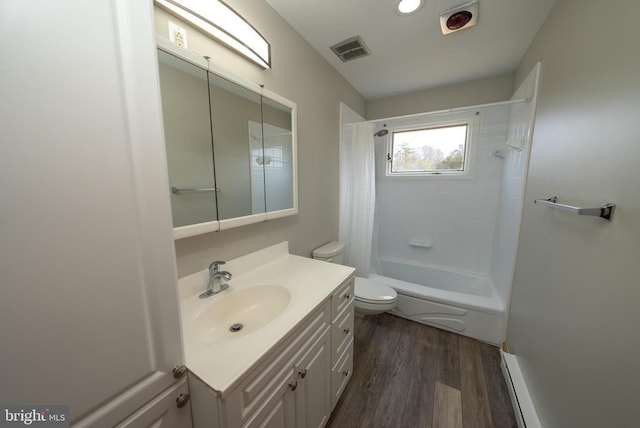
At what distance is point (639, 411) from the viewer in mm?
604

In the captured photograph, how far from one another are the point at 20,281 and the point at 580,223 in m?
1.71

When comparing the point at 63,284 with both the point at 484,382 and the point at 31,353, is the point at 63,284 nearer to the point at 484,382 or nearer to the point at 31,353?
the point at 31,353

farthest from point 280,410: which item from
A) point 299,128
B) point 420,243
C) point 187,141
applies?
point 420,243

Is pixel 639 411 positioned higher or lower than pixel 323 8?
lower

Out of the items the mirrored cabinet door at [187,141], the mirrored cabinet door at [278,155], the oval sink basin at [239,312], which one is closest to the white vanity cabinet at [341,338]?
the oval sink basin at [239,312]

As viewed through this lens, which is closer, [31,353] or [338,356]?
[31,353]

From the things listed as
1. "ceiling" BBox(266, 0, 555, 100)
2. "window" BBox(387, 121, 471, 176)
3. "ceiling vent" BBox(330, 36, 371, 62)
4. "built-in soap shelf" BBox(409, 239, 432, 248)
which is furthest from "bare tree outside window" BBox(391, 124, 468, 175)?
"ceiling vent" BBox(330, 36, 371, 62)

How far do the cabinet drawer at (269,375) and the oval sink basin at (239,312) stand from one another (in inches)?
6.8

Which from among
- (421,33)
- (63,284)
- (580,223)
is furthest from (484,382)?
(421,33)

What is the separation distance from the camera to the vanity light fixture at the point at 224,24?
2.92 ft

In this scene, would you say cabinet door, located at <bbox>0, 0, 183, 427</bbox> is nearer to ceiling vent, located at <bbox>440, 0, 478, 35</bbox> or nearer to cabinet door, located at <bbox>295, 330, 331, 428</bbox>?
cabinet door, located at <bbox>295, 330, 331, 428</bbox>

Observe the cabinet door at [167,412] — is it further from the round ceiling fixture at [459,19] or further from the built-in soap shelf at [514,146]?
the built-in soap shelf at [514,146]

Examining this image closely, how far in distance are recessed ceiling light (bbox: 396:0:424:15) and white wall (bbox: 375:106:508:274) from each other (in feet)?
3.92

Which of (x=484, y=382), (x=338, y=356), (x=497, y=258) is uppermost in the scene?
(x=497, y=258)
